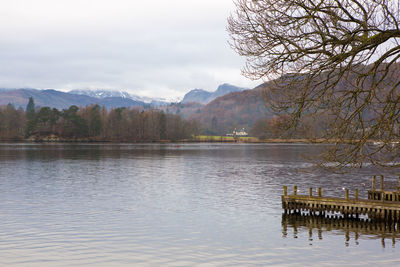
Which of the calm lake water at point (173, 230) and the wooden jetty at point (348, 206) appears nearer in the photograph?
the calm lake water at point (173, 230)

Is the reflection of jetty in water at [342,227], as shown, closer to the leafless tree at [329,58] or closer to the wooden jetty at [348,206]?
the wooden jetty at [348,206]

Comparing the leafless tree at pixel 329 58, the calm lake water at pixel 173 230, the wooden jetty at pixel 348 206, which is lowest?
the calm lake water at pixel 173 230

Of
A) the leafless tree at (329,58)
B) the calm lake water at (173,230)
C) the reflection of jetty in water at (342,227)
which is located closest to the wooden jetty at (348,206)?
the reflection of jetty in water at (342,227)

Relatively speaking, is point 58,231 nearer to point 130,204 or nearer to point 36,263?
point 36,263

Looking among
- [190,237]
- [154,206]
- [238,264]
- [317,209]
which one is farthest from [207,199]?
[238,264]

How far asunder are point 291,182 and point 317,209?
22.2 meters

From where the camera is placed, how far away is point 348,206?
30.5 metres

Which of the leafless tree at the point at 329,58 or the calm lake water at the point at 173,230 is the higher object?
the leafless tree at the point at 329,58

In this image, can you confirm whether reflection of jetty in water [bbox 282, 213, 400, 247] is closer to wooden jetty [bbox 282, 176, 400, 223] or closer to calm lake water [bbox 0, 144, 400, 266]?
calm lake water [bbox 0, 144, 400, 266]

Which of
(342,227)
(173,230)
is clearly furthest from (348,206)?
(173,230)

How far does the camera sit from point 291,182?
177 feet

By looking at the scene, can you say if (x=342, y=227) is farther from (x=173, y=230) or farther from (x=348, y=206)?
(x=173, y=230)

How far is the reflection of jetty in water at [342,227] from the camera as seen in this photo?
Result: 86.6ft

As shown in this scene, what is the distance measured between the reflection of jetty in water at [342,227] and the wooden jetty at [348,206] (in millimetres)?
546
